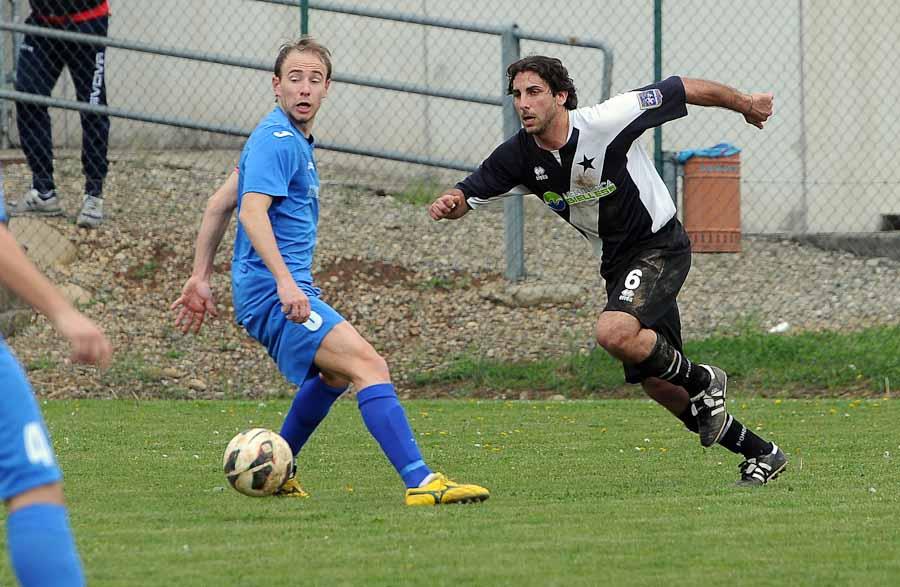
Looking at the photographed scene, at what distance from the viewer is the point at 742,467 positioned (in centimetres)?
655

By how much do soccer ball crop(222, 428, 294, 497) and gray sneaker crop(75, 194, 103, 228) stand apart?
730 centimetres

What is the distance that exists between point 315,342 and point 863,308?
708 cm

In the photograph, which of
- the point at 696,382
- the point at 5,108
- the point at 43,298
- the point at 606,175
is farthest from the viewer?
the point at 5,108

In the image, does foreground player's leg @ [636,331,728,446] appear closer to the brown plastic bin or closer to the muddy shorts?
the muddy shorts

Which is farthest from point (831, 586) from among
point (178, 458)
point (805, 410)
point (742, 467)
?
point (805, 410)

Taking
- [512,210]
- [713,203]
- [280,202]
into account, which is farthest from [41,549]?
[713,203]

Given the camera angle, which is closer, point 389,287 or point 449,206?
point 449,206

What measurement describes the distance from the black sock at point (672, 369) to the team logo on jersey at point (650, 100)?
1.04m

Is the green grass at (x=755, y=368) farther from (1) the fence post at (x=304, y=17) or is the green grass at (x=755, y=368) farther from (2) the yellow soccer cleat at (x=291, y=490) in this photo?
(2) the yellow soccer cleat at (x=291, y=490)

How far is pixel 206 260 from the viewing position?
6.23m

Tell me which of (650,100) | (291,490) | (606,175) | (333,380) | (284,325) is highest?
(650,100)

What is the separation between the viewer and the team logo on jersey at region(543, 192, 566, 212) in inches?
268

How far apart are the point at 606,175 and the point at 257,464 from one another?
2079 millimetres

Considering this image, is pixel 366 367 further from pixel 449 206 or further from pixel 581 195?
pixel 581 195
